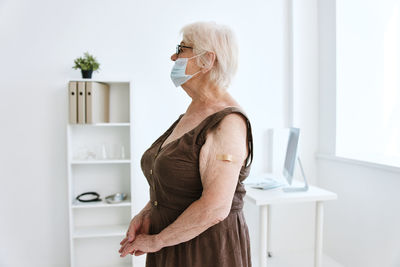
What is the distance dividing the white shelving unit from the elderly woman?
139 cm

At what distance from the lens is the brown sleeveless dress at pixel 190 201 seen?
104cm

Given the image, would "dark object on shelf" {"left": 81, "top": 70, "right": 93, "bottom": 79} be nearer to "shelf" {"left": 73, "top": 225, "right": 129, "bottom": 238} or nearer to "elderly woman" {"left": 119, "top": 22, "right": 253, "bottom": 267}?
"shelf" {"left": 73, "top": 225, "right": 129, "bottom": 238}

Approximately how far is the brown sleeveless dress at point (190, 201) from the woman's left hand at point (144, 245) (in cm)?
A: 9

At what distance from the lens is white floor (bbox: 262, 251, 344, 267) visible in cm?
266

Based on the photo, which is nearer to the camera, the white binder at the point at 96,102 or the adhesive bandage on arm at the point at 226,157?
the adhesive bandage on arm at the point at 226,157

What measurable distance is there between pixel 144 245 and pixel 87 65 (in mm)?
1681

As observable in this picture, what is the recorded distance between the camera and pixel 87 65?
2.36 m
